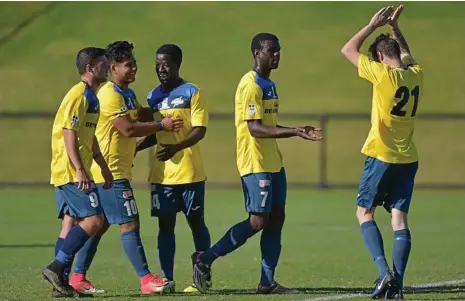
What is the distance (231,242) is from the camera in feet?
33.2

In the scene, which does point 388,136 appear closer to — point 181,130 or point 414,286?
point 414,286

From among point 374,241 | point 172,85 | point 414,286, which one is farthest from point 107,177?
point 414,286

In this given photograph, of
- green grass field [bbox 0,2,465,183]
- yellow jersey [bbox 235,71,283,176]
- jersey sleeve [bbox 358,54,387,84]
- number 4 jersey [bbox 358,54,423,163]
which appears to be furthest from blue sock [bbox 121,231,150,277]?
green grass field [bbox 0,2,465,183]

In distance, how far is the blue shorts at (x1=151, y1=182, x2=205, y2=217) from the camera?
10289mm

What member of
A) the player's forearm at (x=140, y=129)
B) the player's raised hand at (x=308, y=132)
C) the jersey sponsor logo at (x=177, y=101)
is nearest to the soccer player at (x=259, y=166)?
the jersey sponsor logo at (x=177, y=101)

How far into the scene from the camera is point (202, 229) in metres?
10.5

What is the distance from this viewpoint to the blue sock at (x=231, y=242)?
33.1ft

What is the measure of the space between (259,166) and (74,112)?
1790mm

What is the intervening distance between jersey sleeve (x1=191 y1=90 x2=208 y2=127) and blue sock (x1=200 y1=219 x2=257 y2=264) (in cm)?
102

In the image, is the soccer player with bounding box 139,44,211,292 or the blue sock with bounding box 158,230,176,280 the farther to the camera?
the blue sock with bounding box 158,230,176,280

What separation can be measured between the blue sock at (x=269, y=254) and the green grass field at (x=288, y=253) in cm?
27

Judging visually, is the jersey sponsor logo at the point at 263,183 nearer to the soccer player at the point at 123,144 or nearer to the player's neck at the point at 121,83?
the soccer player at the point at 123,144

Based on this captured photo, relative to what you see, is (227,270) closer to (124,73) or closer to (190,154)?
(190,154)

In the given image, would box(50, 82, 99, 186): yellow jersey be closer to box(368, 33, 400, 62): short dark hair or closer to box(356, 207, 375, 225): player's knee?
box(356, 207, 375, 225): player's knee
